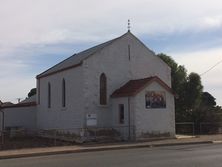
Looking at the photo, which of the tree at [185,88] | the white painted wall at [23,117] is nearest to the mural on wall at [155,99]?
the white painted wall at [23,117]

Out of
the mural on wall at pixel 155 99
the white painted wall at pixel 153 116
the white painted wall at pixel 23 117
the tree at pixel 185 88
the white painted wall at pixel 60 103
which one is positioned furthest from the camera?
the tree at pixel 185 88

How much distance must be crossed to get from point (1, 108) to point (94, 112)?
1516 centimetres

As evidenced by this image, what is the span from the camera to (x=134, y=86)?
3391 cm

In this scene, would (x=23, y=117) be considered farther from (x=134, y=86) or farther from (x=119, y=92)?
(x=134, y=86)

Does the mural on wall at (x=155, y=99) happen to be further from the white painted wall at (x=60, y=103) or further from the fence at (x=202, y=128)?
the fence at (x=202, y=128)

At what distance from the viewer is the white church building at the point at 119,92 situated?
3334cm

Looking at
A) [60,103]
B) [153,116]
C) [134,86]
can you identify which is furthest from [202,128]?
[60,103]

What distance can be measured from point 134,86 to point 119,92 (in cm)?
145

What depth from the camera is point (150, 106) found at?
Answer: 33594 millimetres

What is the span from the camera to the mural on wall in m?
33.5

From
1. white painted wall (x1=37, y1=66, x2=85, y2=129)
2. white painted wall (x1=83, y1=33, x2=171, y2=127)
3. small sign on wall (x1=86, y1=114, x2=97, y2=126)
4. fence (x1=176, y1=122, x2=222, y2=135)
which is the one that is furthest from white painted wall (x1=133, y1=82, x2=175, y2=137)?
fence (x1=176, y1=122, x2=222, y2=135)

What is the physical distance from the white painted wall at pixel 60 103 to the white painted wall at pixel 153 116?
4106 millimetres

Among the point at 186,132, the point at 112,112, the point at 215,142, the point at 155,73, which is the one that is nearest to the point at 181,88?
the point at 186,132

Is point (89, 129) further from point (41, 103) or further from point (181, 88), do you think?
point (181, 88)
